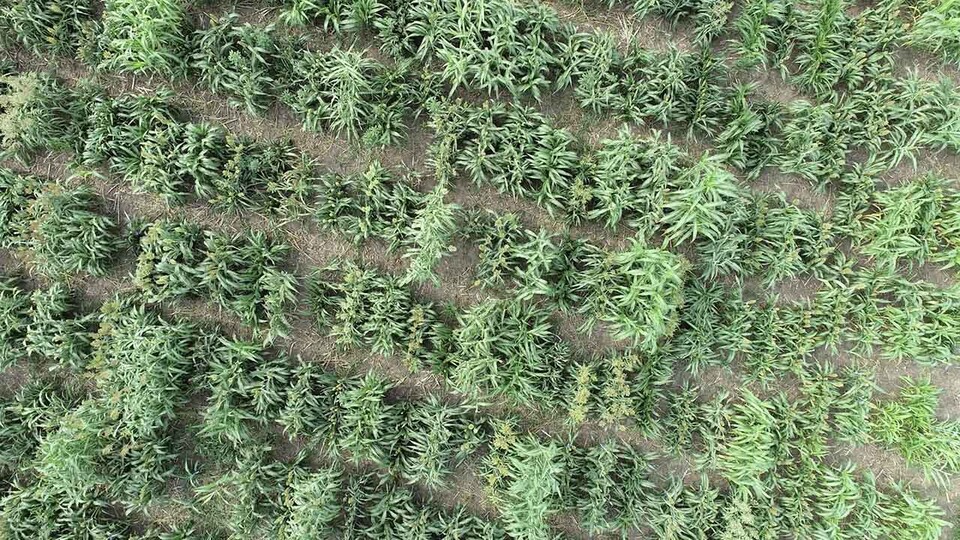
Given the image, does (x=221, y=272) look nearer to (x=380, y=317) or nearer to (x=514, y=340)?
(x=380, y=317)

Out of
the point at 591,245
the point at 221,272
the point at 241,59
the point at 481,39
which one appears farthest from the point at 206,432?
the point at 481,39

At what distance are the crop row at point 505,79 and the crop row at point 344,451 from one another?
2278 mm

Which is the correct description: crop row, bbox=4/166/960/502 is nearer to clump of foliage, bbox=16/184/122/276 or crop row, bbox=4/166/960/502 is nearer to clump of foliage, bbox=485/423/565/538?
clump of foliage, bbox=16/184/122/276

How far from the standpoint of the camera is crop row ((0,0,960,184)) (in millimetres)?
4297

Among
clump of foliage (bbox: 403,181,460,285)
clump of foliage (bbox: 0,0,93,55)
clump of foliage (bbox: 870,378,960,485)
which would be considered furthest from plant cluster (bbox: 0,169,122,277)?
clump of foliage (bbox: 870,378,960,485)

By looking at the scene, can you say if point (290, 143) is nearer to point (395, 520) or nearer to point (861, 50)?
point (395, 520)

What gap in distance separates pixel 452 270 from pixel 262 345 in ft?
6.32

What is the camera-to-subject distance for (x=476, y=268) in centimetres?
458

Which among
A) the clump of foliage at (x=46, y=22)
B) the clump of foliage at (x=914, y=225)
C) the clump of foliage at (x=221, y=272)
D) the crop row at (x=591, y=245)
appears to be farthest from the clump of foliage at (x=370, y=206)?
the clump of foliage at (x=914, y=225)

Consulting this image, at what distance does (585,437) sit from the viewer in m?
4.63

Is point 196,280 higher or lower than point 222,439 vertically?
higher

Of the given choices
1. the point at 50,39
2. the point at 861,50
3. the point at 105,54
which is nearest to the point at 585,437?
the point at 861,50

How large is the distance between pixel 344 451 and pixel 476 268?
7.12ft

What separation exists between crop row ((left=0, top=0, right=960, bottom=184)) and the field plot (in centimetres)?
3
